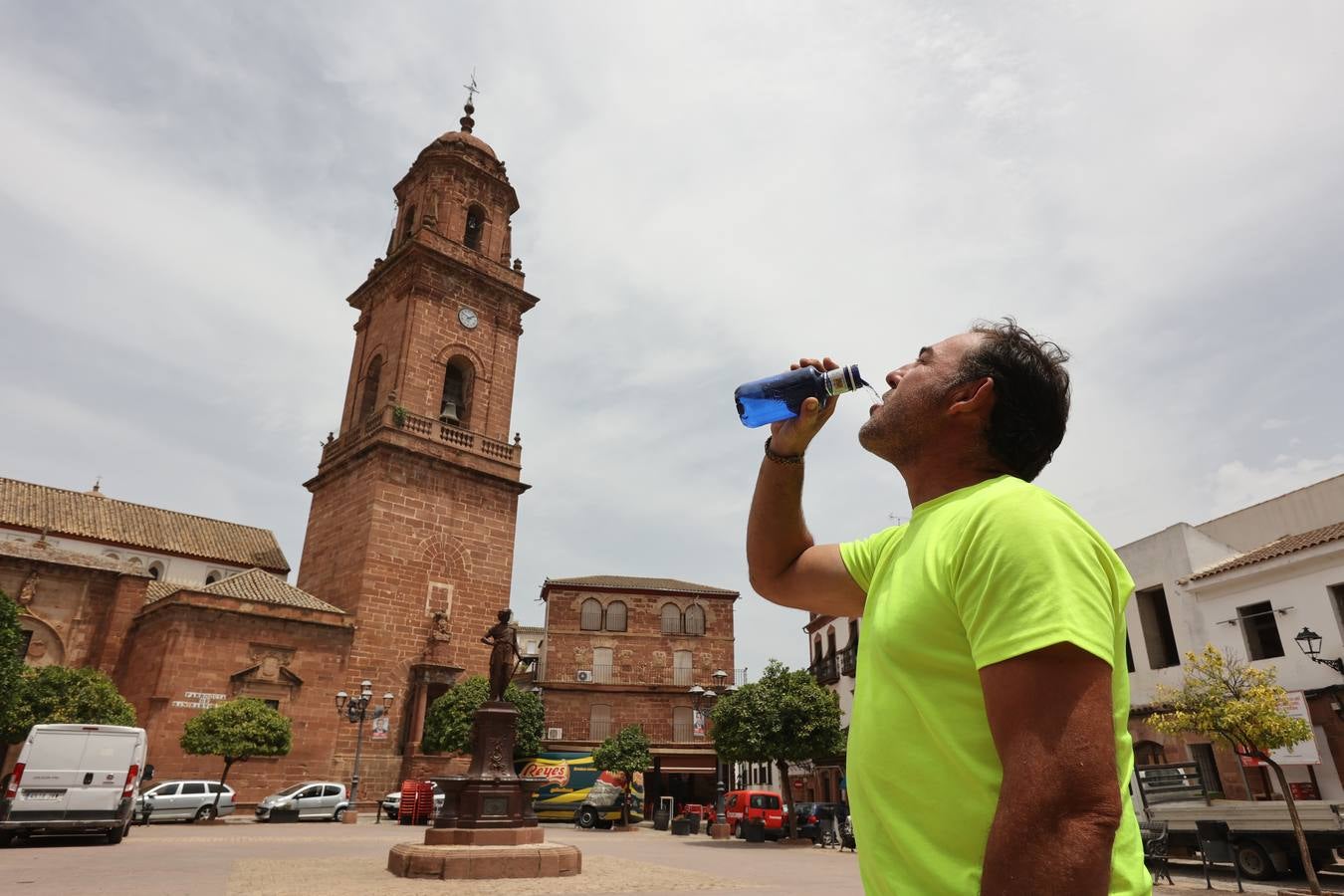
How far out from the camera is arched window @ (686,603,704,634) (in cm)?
3847

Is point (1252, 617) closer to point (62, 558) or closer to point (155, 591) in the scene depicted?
point (155, 591)

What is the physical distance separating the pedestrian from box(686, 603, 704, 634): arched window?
3773cm

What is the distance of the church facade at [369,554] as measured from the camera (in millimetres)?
23141

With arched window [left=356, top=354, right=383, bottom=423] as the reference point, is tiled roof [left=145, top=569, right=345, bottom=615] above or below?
below

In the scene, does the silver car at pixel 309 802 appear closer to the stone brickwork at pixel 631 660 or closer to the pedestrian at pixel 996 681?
the stone brickwork at pixel 631 660

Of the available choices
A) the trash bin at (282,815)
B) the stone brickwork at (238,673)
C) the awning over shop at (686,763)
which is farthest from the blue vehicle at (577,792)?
the trash bin at (282,815)

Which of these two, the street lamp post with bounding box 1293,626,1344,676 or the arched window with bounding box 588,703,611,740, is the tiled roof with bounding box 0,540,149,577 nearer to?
the arched window with bounding box 588,703,611,740

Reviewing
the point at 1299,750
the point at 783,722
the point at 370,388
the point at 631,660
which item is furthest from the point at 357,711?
the point at 1299,750

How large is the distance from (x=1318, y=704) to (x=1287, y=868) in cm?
453

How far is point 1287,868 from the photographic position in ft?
36.5

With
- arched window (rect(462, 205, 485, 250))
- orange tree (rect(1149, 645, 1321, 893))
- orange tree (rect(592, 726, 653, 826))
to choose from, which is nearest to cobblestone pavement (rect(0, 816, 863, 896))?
orange tree (rect(1149, 645, 1321, 893))

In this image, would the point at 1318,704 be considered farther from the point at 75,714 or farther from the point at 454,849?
the point at 75,714

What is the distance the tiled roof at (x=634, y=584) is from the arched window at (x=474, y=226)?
1589 cm

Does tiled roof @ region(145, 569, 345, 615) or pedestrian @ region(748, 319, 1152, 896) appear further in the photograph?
tiled roof @ region(145, 569, 345, 615)
